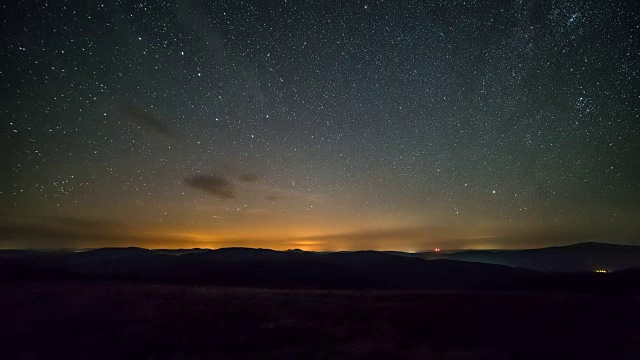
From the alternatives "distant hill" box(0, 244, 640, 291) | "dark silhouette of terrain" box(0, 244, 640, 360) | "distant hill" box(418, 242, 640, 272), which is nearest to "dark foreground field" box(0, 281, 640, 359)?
"dark silhouette of terrain" box(0, 244, 640, 360)

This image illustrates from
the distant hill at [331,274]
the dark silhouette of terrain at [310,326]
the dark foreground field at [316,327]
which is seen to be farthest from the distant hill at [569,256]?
the dark foreground field at [316,327]

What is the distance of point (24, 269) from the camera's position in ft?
116

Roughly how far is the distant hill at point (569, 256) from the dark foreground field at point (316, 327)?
8590 cm

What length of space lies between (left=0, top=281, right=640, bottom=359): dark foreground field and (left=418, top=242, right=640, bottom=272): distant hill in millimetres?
85895

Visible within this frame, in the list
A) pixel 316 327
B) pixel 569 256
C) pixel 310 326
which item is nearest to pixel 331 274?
pixel 310 326

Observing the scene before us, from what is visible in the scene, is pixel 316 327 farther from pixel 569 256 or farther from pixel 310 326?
pixel 569 256

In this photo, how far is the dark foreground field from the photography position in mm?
9578

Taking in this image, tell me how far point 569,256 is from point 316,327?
129 metres

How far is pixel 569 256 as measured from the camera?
350 feet

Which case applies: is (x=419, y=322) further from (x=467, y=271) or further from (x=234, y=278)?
(x=467, y=271)

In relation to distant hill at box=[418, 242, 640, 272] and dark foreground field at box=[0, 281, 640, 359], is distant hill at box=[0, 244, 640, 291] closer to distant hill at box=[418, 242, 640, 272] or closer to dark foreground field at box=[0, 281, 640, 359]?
dark foreground field at box=[0, 281, 640, 359]

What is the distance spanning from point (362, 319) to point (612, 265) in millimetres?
124443

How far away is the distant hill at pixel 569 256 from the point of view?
97000mm

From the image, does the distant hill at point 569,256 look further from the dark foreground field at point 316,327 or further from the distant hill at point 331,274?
the dark foreground field at point 316,327
